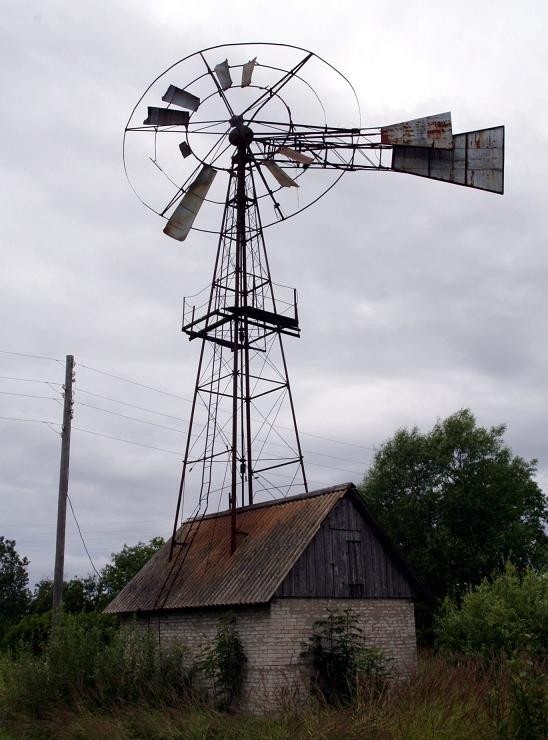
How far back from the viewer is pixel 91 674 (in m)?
19.0

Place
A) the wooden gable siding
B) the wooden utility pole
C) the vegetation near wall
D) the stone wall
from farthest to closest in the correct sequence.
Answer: the vegetation near wall
the wooden utility pole
the wooden gable siding
the stone wall

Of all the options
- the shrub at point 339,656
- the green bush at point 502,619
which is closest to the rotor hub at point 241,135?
the shrub at point 339,656

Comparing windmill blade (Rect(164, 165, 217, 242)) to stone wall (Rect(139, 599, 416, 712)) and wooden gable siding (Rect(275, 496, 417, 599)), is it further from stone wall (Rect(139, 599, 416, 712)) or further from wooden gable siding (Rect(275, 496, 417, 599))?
stone wall (Rect(139, 599, 416, 712))

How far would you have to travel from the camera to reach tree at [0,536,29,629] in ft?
197

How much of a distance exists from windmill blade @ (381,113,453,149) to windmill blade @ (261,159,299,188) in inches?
107

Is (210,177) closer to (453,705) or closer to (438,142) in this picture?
(438,142)

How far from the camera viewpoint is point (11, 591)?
61.6 meters

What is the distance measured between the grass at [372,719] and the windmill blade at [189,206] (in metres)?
11.9

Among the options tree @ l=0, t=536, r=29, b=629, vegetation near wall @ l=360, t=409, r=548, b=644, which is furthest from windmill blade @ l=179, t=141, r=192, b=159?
tree @ l=0, t=536, r=29, b=629

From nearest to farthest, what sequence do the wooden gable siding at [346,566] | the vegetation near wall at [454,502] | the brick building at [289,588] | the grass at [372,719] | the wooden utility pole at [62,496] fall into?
the grass at [372,719], the brick building at [289,588], the wooden gable siding at [346,566], the wooden utility pole at [62,496], the vegetation near wall at [454,502]

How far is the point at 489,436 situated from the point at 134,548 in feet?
82.2

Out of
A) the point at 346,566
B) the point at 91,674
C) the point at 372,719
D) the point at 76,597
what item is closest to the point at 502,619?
the point at 346,566

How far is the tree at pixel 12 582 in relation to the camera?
6006cm

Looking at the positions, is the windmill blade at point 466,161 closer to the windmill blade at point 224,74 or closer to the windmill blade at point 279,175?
the windmill blade at point 279,175
